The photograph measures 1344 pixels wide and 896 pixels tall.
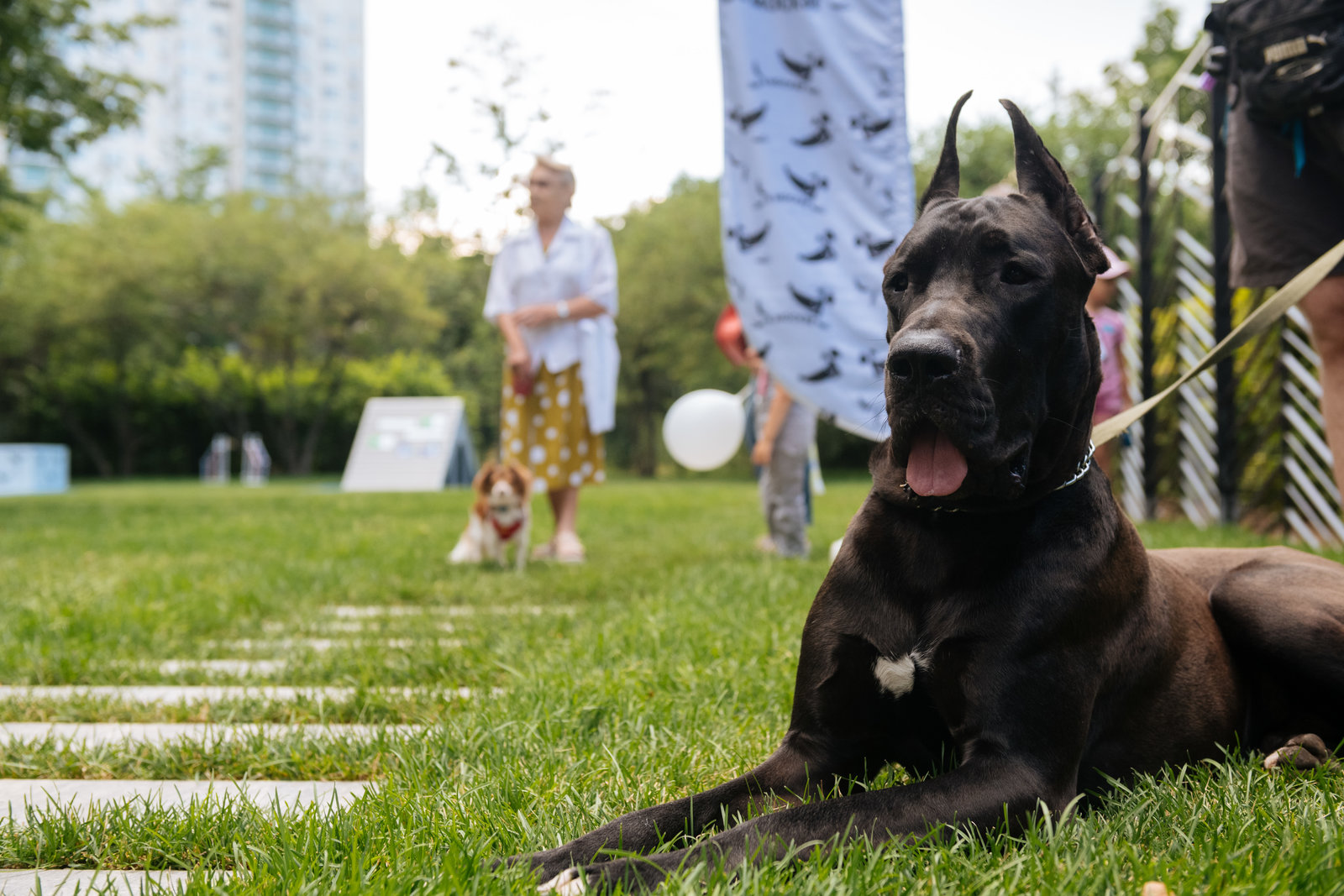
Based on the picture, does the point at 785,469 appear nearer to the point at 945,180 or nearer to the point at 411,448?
the point at 945,180

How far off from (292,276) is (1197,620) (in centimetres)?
3134

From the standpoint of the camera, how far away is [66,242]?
29.6 metres

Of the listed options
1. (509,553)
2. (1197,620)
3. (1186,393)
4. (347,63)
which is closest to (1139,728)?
(1197,620)

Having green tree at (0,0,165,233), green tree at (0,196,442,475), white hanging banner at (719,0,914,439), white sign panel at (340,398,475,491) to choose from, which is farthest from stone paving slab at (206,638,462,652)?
green tree at (0,196,442,475)

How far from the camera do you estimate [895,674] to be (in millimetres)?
1714

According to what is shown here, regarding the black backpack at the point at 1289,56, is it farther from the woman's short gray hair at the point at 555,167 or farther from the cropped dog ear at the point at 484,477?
the cropped dog ear at the point at 484,477

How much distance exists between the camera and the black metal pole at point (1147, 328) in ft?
28.9

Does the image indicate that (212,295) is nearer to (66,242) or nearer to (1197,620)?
(66,242)

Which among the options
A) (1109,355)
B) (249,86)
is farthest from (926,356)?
(249,86)

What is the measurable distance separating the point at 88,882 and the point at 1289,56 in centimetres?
336

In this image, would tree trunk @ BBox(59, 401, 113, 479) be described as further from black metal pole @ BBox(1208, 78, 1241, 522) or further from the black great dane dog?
the black great dane dog

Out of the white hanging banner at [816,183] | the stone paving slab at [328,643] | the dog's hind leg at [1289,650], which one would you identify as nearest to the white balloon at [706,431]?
the white hanging banner at [816,183]

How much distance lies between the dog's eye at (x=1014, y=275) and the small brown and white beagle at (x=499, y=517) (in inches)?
175

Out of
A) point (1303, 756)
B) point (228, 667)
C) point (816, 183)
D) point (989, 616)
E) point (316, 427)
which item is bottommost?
point (228, 667)
